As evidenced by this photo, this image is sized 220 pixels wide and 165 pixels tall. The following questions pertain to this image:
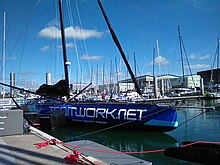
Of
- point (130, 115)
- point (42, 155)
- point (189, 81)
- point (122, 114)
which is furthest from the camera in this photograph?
point (189, 81)

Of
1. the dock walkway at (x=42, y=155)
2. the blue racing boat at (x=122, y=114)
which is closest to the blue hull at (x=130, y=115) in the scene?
the blue racing boat at (x=122, y=114)

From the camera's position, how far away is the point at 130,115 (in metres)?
10.7

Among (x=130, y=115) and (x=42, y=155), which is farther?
(x=130, y=115)

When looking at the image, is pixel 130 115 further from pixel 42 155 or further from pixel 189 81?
pixel 189 81

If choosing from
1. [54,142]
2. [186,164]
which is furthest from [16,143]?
[186,164]

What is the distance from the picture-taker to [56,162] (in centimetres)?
439

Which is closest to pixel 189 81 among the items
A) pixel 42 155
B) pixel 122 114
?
pixel 122 114

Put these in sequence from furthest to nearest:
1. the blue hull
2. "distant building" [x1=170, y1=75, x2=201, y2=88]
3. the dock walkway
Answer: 1. "distant building" [x1=170, y1=75, x2=201, y2=88]
2. the blue hull
3. the dock walkway

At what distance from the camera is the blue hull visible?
10.1m

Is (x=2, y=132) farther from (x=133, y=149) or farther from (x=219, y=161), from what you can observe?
(x=219, y=161)

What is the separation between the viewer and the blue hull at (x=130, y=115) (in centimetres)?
1012

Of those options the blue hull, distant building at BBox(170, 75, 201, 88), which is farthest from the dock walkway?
distant building at BBox(170, 75, 201, 88)

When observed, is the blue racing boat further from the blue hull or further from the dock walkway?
the dock walkway

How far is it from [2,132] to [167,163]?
5.49 meters
